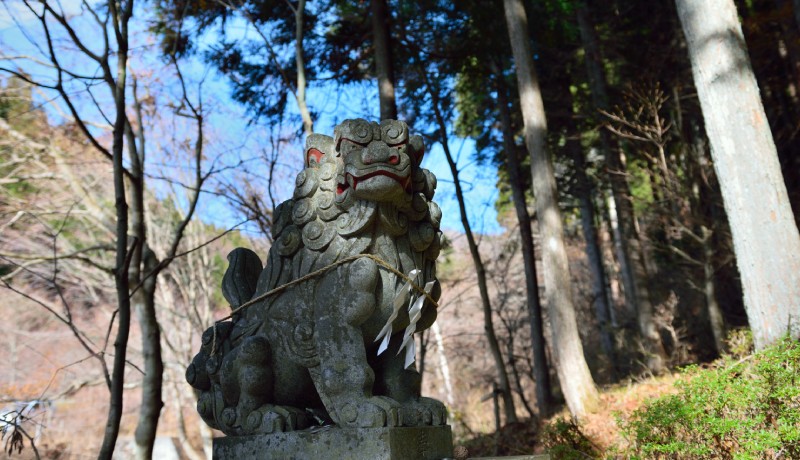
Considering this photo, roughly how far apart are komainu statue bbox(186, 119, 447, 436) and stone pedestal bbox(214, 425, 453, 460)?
45 mm

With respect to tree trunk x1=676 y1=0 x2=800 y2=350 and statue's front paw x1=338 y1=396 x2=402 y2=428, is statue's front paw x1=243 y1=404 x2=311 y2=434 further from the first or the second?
tree trunk x1=676 y1=0 x2=800 y2=350

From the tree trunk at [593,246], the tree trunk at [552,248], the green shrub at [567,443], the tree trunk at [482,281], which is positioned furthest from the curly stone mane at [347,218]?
the tree trunk at [593,246]

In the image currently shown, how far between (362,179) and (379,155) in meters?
0.12

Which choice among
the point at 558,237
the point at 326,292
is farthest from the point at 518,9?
the point at 326,292

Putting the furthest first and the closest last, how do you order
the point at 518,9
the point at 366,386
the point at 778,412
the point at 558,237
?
the point at 518,9 → the point at 558,237 → the point at 778,412 → the point at 366,386

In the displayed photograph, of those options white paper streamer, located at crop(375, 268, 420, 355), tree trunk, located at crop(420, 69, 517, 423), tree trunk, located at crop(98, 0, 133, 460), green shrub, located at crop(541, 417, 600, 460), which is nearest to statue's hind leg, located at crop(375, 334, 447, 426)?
white paper streamer, located at crop(375, 268, 420, 355)

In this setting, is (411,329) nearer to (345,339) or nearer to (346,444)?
(345,339)

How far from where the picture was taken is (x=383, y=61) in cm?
730

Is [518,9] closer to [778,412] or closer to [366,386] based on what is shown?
[778,412]

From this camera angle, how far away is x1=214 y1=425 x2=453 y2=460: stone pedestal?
2.19 metres

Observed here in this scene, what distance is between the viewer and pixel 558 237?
278 inches

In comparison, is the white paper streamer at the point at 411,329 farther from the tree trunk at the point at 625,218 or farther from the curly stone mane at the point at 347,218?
the tree trunk at the point at 625,218

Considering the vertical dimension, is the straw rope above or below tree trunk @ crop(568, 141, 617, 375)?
below

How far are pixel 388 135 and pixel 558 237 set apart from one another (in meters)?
4.89
